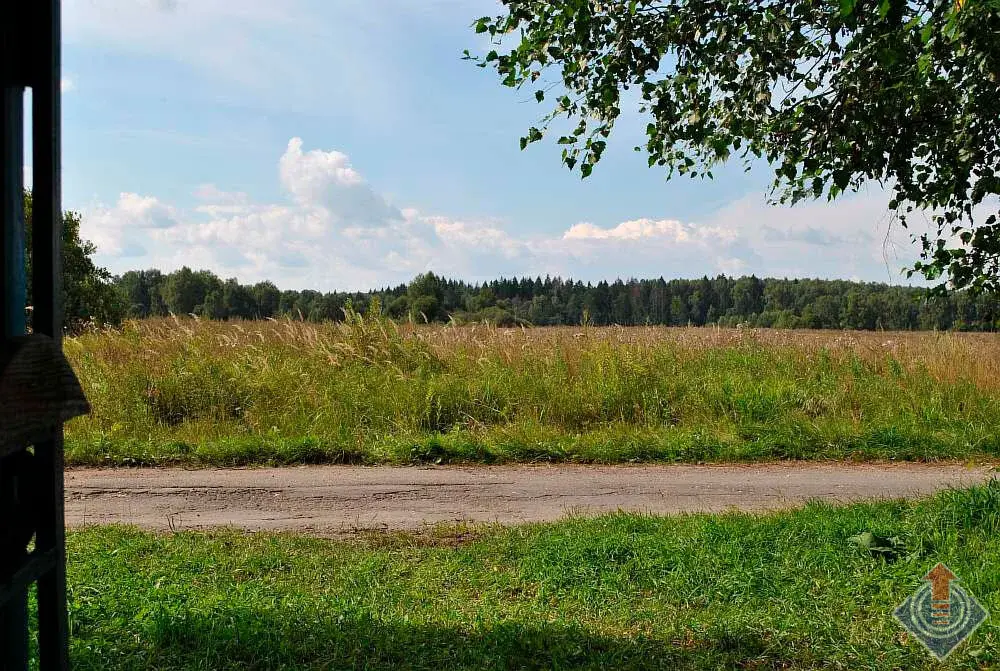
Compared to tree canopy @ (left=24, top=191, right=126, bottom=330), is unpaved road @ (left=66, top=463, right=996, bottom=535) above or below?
below

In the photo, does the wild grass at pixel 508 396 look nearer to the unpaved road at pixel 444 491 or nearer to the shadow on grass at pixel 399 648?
the unpaved road at pixel 444 491

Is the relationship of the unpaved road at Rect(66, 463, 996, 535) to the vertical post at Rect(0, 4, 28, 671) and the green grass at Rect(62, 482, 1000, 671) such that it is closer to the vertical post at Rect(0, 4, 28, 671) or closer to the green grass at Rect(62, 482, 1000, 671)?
the green grass at Rect(62, 482, 1000, 671)

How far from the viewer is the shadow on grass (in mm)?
3689

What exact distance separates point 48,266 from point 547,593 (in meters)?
3.49

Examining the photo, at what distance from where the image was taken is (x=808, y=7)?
6152 mm

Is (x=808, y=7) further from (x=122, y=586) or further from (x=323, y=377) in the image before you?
(x=323, y=377)

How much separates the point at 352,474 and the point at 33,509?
597cm

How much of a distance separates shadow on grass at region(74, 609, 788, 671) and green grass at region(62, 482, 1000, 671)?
1cm

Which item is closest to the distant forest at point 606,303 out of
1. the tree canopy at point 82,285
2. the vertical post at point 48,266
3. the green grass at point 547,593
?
the tree canopy at point 82,285

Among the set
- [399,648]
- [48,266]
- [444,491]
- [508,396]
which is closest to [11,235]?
[48,266]

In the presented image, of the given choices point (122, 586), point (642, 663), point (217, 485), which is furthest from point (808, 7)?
point (217, 485)

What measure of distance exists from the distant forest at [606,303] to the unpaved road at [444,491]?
2216mm

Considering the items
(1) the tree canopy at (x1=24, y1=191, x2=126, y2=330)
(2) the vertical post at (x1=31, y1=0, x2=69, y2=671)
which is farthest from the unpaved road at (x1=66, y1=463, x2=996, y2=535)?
(1) the tree canopy at (x1=24, y1=191, x2=126, y2=330)

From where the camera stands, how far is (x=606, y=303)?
3834 cm
